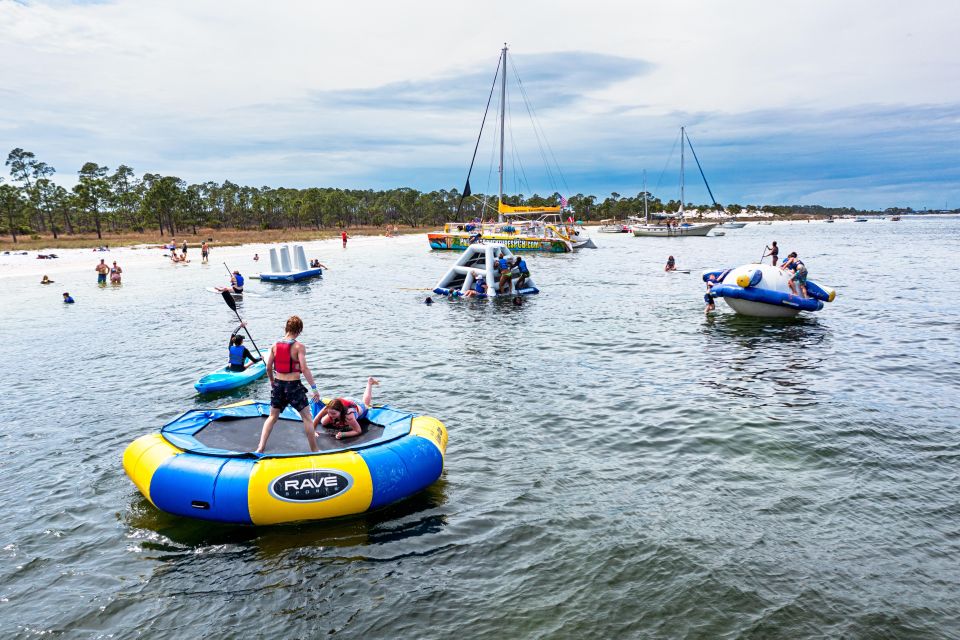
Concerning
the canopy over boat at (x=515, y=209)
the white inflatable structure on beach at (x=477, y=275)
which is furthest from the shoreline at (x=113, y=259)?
the white inflatable structure on beach at (x=477, y=275)

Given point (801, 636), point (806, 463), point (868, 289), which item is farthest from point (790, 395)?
point (868, 289)

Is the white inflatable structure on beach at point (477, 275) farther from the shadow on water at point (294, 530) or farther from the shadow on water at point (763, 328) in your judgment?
the shadow on water at point (294, 530)

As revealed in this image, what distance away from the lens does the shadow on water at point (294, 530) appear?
309 inches

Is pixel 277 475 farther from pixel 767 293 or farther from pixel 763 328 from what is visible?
pixel 767 293

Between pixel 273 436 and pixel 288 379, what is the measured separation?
1419 millimetres

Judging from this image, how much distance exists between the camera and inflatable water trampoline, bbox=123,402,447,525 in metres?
7.79

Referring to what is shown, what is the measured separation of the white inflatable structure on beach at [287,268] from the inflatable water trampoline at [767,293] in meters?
25.9

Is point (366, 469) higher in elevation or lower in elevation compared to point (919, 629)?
higher

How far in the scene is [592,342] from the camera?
1961cm

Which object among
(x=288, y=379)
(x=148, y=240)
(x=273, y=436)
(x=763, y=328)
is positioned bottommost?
(x=763, y=328)

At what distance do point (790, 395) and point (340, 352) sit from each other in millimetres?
12723

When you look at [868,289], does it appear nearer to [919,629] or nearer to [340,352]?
[340,352]

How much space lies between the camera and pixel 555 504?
887 centimetres

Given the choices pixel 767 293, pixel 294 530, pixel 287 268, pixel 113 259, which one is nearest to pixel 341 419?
pixel 294 530
